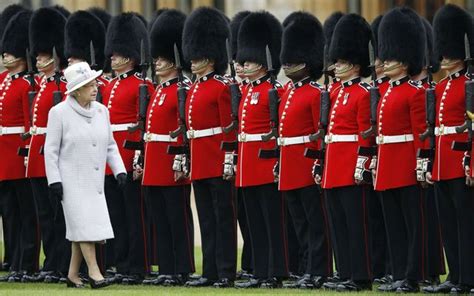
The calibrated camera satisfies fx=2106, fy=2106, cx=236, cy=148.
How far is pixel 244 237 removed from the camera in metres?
15.8

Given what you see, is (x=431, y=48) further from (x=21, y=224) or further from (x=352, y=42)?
(x=21, y=224)

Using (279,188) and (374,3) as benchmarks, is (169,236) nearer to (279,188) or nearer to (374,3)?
(279,188)

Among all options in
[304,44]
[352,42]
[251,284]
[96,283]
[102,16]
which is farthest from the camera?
[102,16]

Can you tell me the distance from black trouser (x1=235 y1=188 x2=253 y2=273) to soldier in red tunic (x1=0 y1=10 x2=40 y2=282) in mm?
1527

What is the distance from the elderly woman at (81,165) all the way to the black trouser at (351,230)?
4.69 feet

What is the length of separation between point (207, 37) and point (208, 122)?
71 centimetres

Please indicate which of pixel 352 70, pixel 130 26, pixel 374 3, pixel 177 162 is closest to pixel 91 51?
pixel 130 26

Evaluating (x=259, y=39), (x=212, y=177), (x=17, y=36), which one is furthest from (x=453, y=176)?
(x=17, y=36)

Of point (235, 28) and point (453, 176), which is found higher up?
point (235, 28)

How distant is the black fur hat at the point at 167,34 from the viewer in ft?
50.0

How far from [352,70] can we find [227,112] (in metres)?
0.99

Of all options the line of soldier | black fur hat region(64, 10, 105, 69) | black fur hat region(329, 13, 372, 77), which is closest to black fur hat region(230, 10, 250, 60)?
the line of soldier

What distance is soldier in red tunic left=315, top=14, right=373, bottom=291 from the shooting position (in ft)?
45.3

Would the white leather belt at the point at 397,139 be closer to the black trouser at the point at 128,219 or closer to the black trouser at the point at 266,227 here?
the black trouser at the point at 266,227
